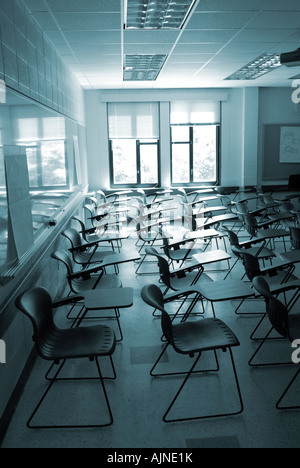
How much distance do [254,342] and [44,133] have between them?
3032 mm

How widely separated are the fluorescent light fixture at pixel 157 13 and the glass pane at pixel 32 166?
1683 mm

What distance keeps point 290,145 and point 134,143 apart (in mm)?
3865

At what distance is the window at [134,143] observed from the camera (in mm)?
10484

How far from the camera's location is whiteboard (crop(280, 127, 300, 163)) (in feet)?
35.6

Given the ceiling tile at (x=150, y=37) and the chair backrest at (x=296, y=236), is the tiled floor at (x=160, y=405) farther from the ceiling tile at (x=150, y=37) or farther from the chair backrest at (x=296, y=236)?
the ceiling tile at (x=150, y=37)

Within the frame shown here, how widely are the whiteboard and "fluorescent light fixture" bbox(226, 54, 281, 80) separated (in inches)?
87.9

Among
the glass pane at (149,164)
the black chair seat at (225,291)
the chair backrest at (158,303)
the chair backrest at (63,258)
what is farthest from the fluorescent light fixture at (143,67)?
the chair backrest at (158,303)

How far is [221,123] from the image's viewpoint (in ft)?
35.2

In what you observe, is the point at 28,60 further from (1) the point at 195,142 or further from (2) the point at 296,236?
(1) the point at 195,142

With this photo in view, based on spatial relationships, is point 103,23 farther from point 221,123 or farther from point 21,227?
point 221,123

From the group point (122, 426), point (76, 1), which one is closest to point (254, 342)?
point (122, 426)

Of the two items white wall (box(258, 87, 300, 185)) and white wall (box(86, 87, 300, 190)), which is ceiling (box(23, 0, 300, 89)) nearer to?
white wall (box(86, 87, 300, 190))

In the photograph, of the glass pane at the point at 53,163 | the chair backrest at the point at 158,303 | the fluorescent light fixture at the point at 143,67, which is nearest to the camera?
the chair backrest at the point at 158,303

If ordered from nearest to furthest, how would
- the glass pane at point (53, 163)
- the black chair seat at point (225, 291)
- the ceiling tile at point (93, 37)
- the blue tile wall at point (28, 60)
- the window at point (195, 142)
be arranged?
the black chair seat at point (225, 291)
the blue tile wall at point (28, 60)
the glass pane at point (53, 163)
the ceiling tile at point (93, 37)
the window at point (195, 142)
